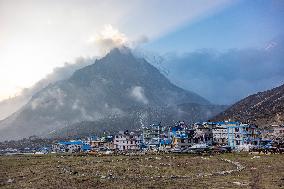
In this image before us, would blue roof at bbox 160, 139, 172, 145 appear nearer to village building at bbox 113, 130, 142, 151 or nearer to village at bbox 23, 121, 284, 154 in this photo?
village at bbox 23, 121, 284, 154

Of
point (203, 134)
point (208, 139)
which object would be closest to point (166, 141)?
point (203, 134)

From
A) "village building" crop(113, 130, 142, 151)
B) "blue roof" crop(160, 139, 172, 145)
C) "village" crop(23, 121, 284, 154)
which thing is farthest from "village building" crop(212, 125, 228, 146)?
"village building" crop(113, 130, 142, 151)

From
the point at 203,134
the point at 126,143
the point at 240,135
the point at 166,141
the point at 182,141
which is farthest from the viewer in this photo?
the point at 126,143

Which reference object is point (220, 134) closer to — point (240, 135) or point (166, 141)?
point (240, 135)

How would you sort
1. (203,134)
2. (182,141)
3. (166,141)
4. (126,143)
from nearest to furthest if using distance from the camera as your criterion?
(182,141) → (203,134) → (166,141) → (126,143)

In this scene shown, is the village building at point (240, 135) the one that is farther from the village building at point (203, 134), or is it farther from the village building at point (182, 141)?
the village building at point (182, 141)

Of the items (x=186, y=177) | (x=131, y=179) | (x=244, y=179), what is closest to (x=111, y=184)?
(x=131, y=179)

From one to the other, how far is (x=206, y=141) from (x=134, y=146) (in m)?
35.2

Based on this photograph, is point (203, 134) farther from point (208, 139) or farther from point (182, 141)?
point (182, 141)

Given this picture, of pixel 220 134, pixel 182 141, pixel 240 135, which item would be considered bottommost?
pixel 182 141

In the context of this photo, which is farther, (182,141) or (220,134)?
(220,134)

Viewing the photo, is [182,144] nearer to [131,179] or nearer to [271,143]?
[271,143]

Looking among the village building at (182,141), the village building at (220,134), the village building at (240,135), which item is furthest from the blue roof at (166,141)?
the village building at (240,135)

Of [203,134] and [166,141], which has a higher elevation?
[203,134]
